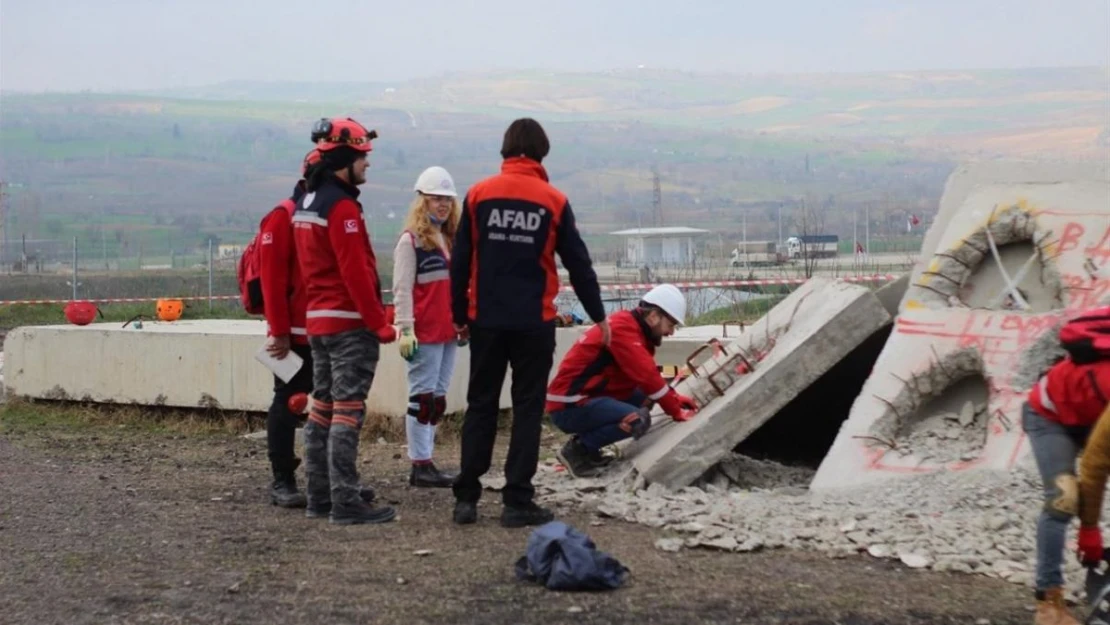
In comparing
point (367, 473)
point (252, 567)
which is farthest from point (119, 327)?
point (252, 567)

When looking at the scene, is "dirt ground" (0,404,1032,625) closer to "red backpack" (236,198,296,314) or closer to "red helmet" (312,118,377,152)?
"red backpack" (236,198,296,314)

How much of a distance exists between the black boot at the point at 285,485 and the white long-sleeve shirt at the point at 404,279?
3.24 feet

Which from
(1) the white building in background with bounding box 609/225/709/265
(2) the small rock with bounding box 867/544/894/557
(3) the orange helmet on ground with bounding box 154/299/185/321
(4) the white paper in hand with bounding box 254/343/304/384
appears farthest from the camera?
(1) the white building in background with bounding box 609/225/709/265

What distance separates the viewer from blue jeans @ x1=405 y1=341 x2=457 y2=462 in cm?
883

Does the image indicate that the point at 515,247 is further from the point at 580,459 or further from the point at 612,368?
the point at 580,459

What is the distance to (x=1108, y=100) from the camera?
163m

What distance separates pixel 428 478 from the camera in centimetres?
894

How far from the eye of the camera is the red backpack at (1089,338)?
5.42 metres

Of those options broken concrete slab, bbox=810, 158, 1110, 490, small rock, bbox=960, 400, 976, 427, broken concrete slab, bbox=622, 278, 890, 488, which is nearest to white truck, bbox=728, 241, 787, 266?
broken concrete slab, bbox=810, 158, 1110, 490

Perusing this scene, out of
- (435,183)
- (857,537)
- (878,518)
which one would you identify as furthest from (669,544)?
(435,183)

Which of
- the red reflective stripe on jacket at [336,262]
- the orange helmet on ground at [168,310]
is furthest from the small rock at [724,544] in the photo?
the orange helmet on ground at [168,310]

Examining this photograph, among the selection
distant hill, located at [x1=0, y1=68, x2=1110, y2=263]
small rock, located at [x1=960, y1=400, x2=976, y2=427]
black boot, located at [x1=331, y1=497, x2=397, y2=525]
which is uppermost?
distant hill, located at [x1=0, y1=68, x2=1110, y2=263]

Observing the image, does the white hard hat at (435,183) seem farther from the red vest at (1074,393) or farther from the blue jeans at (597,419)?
the red vest at (1074,393)

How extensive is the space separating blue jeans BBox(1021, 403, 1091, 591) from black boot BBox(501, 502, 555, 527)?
8.39 ft
